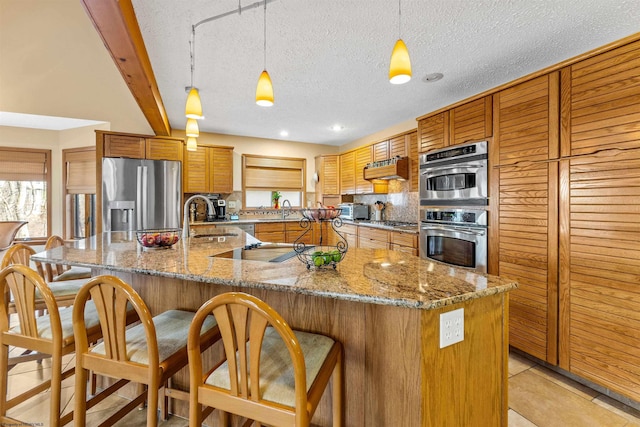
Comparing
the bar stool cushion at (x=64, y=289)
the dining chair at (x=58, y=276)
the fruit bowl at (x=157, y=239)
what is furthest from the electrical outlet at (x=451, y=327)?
the dining chair at (x=58, y=276)

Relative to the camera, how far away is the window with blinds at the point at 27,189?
14.2ft

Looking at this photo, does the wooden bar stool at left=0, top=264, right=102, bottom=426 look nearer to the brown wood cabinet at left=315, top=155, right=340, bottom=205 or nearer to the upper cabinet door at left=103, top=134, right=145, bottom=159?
the upper cabinet door at left=103, top=134, right=145, bottom=159

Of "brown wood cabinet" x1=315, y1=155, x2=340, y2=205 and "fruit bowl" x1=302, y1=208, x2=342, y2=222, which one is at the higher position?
"brown wood cabinet" x1=315, y1=155, x2=340, y2=205

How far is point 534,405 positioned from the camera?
1.88 metres

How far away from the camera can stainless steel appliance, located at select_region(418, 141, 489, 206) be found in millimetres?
2695

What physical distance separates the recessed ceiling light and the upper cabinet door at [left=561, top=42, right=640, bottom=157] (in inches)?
41.0

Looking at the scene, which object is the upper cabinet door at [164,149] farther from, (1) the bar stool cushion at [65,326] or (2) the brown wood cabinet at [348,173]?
(1) the bar stool cushion at [65,326]

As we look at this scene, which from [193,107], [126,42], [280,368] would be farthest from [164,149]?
[280,368]

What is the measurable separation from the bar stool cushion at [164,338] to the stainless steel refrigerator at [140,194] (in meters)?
3.23

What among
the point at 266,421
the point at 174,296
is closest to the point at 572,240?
the point at 266,421

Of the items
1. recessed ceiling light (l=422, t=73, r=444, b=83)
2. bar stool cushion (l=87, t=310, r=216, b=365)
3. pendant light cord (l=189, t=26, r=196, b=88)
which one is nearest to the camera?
bar stool cushion (l=87, t=310, r=216, b=365)

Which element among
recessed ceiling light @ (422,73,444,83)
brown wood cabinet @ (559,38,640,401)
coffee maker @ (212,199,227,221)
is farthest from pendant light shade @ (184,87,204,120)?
coffee maker @ (212,199,227,221)

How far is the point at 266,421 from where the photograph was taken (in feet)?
3.11

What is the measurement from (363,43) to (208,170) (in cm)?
347
